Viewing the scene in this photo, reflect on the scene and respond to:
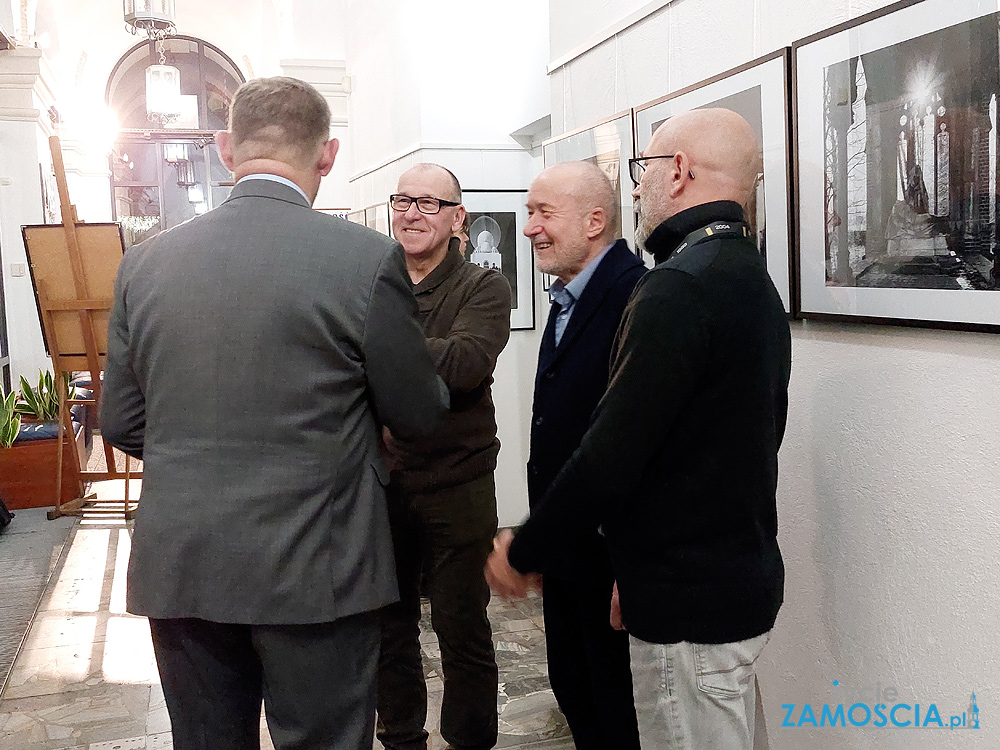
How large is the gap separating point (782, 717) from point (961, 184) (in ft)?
4.29

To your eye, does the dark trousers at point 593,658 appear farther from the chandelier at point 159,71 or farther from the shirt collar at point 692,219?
the chandelier at point 159,71

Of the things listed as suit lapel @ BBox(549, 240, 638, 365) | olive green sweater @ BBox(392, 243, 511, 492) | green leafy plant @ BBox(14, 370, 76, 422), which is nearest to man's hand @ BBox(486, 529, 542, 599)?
suit lapel @ BBox(549, 240, 638, 365)

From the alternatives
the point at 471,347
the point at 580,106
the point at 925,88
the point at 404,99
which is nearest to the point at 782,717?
the point at 471,347

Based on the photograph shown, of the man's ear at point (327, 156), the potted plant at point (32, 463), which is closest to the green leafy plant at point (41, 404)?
the potted plant at point (32, 463)

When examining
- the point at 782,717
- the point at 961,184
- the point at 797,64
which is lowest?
the point at 782,717

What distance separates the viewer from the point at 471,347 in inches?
90.6

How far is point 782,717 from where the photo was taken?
6.98ft

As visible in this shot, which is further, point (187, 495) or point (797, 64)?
point (797, 64)

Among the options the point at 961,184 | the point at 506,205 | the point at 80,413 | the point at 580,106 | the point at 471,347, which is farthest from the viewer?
the point at 80,413

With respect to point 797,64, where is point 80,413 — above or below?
below

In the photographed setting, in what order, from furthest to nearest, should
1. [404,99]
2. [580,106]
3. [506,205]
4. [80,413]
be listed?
[80,413] → [404,99] → [506,205] → [580,106]

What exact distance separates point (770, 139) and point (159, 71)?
627 cm

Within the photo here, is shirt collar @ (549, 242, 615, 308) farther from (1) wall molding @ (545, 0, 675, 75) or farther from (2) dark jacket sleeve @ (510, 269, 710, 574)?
(1) wall molding @ (545, 0, 675, 75)

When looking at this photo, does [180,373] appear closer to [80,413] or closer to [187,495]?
[187,495]
